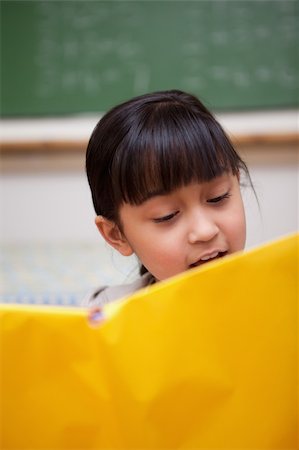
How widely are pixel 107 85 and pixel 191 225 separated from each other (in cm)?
141

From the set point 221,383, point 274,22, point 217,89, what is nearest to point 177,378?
point 221,383

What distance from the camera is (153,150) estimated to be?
666 millimetres

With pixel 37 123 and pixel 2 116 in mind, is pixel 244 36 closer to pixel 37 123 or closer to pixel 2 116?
pixel 37 123

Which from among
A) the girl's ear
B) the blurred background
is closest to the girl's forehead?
the girl's ear

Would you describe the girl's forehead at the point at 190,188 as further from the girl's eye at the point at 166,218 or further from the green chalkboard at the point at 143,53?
the green chalkboard at the point at 143,53

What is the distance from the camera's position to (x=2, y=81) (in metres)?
1.93

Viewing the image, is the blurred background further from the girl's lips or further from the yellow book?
the yellow book

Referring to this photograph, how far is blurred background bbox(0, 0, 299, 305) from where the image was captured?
1.84m

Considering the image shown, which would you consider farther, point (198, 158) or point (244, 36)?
point (244, 36)

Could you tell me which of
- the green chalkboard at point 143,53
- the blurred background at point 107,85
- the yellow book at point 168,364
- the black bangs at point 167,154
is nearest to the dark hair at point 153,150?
the black bangs at point 167,154

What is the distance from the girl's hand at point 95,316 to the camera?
0.34 m

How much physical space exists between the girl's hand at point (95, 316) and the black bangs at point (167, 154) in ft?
1.01

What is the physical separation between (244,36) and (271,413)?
5.70 ft

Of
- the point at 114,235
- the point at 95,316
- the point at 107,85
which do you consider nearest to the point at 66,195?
the point at 107,85
